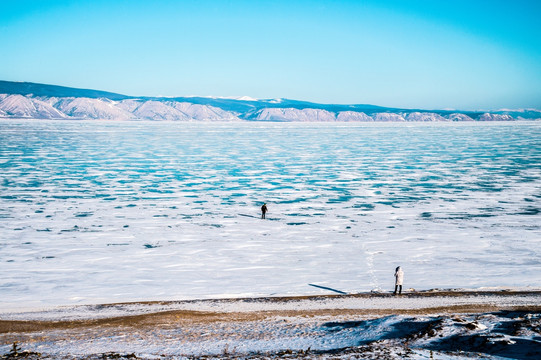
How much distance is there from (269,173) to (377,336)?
930 inches

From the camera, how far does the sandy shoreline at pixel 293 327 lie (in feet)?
25.6

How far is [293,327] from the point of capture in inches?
356

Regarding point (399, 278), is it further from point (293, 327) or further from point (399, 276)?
point (293, 327)

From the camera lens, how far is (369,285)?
11867 millimetres

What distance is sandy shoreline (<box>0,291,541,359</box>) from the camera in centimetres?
779

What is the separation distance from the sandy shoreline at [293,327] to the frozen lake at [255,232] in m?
0.88

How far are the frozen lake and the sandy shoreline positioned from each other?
0.88 meters

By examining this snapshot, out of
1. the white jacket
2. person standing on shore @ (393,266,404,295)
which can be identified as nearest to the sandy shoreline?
person standing on shore @ (393,266,404,295)

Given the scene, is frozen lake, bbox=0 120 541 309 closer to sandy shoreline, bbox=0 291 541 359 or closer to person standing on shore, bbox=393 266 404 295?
person standing on shore, bbox=393 266 404 295

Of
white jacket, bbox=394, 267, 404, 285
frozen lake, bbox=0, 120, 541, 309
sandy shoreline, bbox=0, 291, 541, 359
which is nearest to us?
sandy shoreline, bbox=0, 291, 541, 359

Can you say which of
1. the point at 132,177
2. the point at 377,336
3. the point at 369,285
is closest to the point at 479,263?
the point at 369,285

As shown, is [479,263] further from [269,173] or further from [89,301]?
[269,173]

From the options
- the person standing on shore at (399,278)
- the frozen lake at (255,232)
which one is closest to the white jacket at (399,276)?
the person standing on shore at (399,278)

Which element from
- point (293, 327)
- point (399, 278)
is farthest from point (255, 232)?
point (293, 327)
